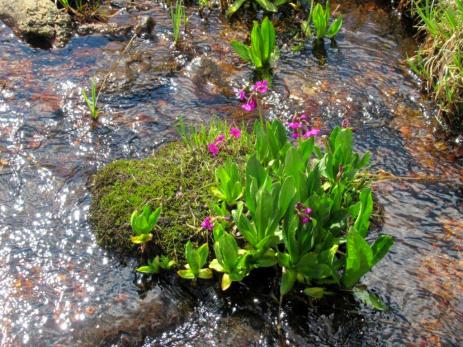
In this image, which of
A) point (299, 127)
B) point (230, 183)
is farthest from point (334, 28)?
point (230, 183)

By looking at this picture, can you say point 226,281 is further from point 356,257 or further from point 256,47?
point 256,47

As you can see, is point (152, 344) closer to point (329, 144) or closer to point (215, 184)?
point (215, 184)

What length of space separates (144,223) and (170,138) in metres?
1.53

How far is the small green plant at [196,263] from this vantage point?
11.8 ft

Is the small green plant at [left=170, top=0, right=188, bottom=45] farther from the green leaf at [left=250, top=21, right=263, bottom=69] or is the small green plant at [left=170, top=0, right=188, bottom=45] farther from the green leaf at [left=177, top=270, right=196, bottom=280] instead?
the green leaf at [left=177, top=270, right=196, bottom=280]

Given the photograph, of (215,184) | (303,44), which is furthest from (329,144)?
(303,44)

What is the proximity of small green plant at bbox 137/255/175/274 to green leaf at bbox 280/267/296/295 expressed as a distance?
2.51 ft

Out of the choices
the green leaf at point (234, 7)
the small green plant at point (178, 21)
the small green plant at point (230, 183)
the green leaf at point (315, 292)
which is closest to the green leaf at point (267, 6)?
the green leaf at point (234, 7)

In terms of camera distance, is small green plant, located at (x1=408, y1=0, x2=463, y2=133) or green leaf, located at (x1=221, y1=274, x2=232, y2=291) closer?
green leaf, located at (x1=221, y1=274, x2=232, y2=291)

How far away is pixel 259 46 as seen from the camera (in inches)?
238

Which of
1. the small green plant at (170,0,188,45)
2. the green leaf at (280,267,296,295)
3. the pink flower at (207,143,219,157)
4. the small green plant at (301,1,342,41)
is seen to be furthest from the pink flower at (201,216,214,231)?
the small green plant at (301,1,342,41)

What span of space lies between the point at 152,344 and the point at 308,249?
1128 millimetres

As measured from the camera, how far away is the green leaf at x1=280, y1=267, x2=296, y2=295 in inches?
140

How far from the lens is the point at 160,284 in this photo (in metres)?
3.83
